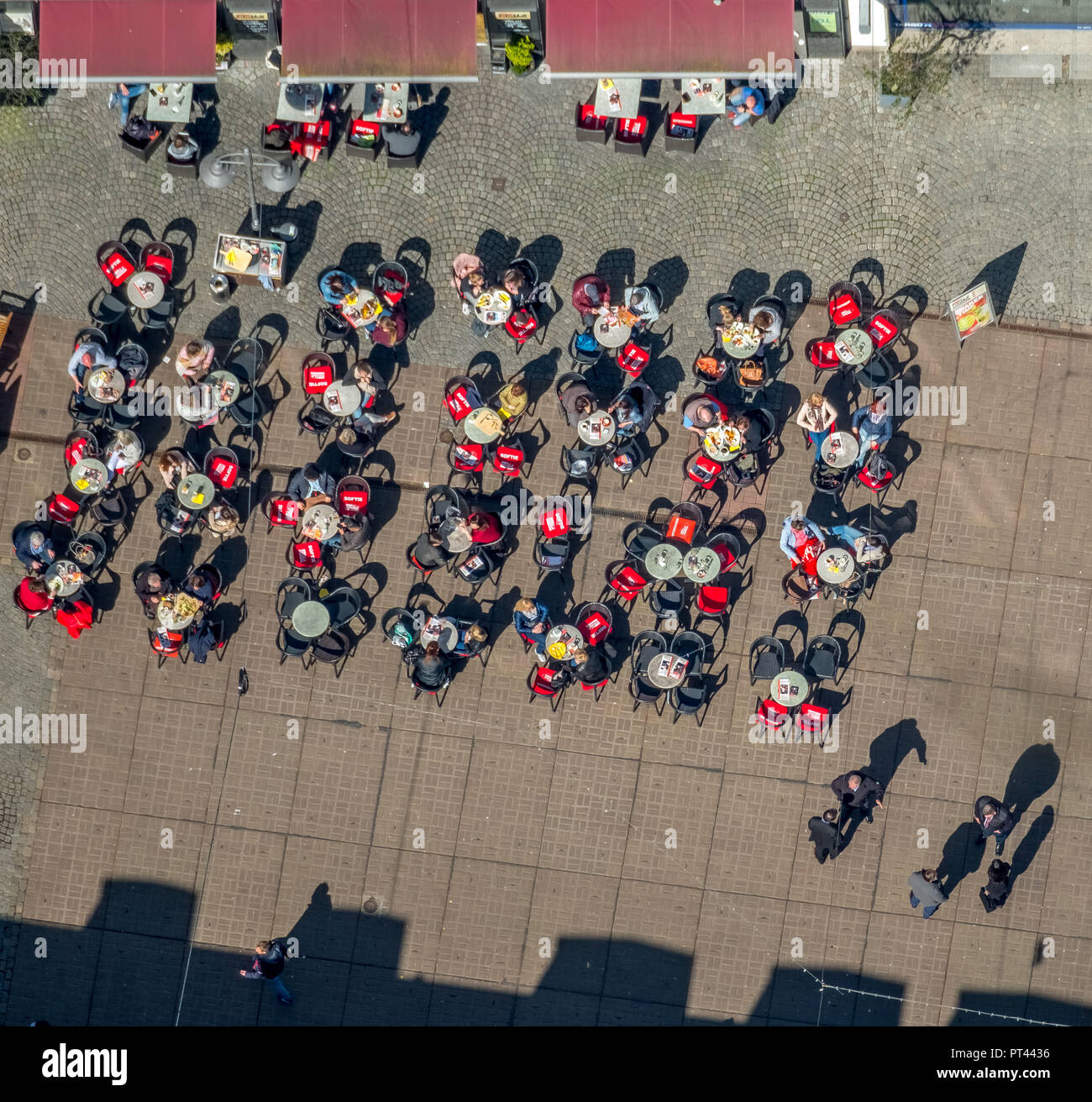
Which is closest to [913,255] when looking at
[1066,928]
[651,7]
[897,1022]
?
[651,7]

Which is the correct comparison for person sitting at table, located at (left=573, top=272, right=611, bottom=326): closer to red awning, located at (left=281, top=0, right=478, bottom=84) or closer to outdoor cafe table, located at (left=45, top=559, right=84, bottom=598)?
red awning, located at (left=281, top=0, right=478, bottom=84)

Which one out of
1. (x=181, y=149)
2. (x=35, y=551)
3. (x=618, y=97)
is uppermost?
(x=618, y=97)

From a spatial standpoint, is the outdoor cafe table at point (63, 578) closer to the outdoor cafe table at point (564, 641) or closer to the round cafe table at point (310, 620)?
the round cafe table at point (310, 620)

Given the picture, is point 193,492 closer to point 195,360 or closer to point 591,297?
point 195,360

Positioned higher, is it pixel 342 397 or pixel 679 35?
pixel 679 35

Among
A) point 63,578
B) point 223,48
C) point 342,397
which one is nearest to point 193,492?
point 63,578

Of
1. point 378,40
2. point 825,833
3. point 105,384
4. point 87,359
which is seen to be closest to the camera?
point 378,40
